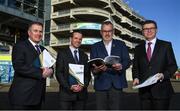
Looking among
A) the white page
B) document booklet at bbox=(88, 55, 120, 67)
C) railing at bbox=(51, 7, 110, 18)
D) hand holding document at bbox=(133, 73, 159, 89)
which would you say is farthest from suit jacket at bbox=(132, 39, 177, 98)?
railing at bbox=(51, 7, 110, 18)

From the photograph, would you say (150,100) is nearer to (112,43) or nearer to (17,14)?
(112,43)

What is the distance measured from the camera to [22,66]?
17.2ft

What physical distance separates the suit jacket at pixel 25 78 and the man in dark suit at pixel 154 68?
1.67 meters

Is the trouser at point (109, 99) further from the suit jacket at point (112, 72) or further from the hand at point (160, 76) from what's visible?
the hand at point (160, 76)

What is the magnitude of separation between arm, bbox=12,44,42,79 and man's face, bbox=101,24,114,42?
1.39 m

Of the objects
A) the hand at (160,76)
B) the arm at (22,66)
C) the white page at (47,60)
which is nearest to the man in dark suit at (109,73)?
the hand at (160,76)

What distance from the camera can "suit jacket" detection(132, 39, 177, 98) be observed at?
18.3 ft

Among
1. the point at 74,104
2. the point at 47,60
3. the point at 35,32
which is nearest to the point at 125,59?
the point at 74,104

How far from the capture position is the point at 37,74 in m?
5.25

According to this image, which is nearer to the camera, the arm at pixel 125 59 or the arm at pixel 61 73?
the arm at pixel 125 59

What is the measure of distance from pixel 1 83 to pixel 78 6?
32.8 metres

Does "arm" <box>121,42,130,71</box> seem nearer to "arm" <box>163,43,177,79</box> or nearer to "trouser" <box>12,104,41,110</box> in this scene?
"arm" <box>163,43,177,79</box>

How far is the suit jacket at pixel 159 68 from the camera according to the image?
18.3ft

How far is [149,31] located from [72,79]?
5.39 ft
